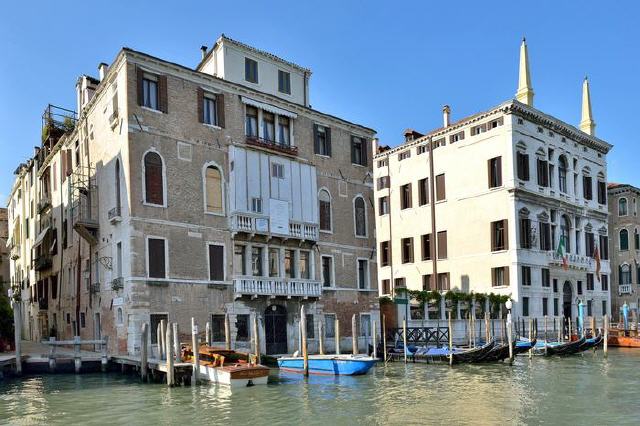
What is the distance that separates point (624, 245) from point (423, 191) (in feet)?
53.9

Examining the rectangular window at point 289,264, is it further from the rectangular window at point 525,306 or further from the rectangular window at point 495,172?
the rectangular window at point 525,306

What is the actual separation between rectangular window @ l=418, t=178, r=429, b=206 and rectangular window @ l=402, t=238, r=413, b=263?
2217mm

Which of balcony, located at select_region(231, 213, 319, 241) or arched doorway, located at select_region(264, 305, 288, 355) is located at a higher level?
balcony, located at select_region(231, 213, 319, 241)

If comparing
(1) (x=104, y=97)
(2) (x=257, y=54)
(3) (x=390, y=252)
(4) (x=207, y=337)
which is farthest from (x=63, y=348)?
(3) (x=390, y=252)

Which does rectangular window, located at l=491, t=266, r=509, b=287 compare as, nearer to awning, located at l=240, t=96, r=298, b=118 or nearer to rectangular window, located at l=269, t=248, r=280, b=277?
rectangular window, located at l=269, t=248, r=280, b=277

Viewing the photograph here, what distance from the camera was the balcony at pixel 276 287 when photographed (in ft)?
75.4

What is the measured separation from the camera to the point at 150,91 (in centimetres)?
2173

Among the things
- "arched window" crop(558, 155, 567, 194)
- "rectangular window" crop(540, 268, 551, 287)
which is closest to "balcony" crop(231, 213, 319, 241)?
"rectangular window" crop(540, 268, 551, 287)

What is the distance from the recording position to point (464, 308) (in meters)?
30.2

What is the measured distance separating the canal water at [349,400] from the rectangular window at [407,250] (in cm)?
1637

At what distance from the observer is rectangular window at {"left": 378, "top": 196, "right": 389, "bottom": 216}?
3906 cm

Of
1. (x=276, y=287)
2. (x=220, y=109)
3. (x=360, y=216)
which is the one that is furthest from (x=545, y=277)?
(x=220, y=109)

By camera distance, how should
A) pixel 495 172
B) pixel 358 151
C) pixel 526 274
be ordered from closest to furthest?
pixel 358 151, pixel 526 274, pixel 495 172

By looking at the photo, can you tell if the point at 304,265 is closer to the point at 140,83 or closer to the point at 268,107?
the point at 268,107
